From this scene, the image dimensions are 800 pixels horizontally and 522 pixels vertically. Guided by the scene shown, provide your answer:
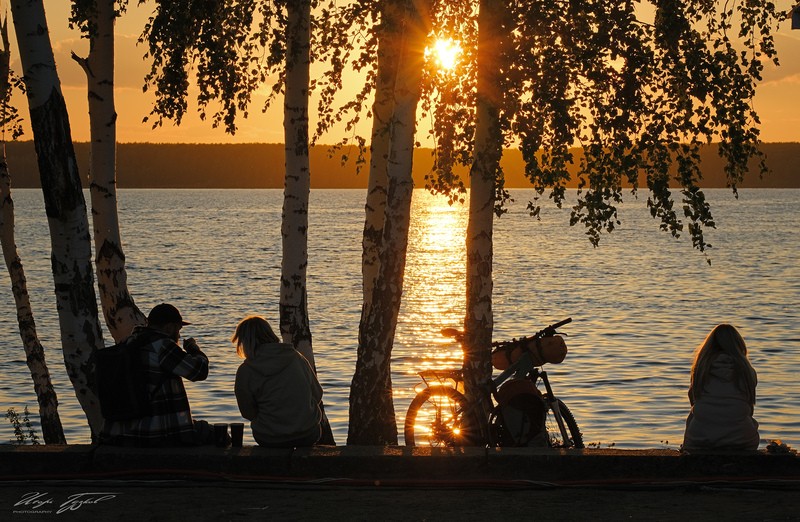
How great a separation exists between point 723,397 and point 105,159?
705 cm

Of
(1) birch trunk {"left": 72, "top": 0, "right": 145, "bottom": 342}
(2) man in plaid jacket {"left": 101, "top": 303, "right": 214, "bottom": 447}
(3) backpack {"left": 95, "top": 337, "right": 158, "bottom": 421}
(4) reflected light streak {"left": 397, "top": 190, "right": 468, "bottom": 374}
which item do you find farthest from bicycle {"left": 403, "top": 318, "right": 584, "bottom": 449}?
(4) reflected light streak {"left": 397, "top": 190, "right": 468, "bottom": 374}

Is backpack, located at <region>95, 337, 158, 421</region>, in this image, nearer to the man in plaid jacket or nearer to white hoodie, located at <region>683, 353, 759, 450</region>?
the man in plaid jacket

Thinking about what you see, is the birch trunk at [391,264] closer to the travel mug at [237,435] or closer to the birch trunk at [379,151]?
the birch trunk at [379,151]

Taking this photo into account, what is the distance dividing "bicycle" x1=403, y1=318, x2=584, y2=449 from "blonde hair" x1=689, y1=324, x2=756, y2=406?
1617mm

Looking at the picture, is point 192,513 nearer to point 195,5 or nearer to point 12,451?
point 12,451

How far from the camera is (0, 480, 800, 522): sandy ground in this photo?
842cm

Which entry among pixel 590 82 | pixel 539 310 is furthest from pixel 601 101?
pixel 539 310

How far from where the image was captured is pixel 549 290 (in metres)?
59.1

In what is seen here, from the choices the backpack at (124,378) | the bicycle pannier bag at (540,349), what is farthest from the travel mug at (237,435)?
the bicycle pannier bag at (540,349)

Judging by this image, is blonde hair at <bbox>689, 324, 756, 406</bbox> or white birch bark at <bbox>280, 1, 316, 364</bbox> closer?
blonde hair at <bbox>689, 324, 756, 406</bbox>

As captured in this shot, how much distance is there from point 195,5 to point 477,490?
22.0 ft

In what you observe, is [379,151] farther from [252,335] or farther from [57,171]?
[252,335]

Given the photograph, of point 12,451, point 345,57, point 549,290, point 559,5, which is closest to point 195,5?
point 345,57

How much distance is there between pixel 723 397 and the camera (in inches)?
379
